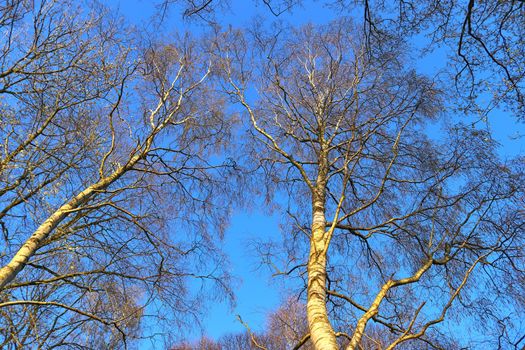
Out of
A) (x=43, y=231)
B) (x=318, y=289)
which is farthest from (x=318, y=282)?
(x=43, y=231)

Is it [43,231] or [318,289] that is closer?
[318,289]

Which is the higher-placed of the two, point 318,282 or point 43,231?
point 43,231

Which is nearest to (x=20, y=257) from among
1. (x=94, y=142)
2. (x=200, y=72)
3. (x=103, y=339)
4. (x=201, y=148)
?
(x=94, y=142)

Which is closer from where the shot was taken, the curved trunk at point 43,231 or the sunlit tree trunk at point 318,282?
the sunlit tree trunk at point 318,282

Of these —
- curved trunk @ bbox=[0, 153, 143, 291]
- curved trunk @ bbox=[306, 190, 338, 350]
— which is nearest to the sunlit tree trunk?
curved trunk @ bbox=[306, 190, 338, 350]

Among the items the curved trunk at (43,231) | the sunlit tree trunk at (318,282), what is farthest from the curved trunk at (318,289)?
the curved trunk at (43,231)

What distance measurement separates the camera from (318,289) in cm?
406

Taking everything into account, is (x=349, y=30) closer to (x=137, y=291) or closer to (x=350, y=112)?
(x=350, y=112)

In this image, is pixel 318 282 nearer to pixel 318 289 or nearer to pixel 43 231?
pixel 318 289

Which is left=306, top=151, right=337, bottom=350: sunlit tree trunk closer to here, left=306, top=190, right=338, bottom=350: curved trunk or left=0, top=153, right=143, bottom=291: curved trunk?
left=306, top=190, right=338, bottom=350: curved trunk

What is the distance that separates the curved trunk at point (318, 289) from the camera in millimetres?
3523

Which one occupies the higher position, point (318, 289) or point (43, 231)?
point (43, 231)

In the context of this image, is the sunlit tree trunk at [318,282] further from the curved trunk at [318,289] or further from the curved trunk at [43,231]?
the curved trunk at [43,231]

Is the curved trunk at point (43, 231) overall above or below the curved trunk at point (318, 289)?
above
